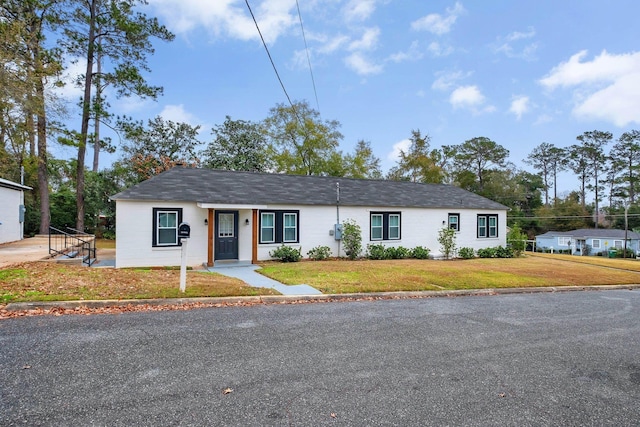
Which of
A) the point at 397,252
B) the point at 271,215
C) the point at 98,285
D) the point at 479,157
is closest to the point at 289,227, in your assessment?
the point at 271,215

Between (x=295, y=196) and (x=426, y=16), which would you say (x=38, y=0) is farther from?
(x=426, y=16)

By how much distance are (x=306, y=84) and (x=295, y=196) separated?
520cm

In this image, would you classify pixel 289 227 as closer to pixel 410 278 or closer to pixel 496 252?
pixel 410 278

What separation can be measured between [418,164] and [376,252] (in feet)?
96.0

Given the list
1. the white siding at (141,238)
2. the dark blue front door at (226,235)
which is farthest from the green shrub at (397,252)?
the white siding at (141,238)

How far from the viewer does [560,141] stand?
53.3 meters

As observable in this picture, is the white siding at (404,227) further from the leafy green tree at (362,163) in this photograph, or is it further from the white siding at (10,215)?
the leafy green tree at (362,163)

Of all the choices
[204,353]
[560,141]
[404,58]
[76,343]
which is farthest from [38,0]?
[560,141]

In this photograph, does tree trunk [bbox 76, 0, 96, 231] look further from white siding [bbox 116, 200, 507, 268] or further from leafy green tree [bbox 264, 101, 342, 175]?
leafy green tree [bbox 264, 101, 342, 175]

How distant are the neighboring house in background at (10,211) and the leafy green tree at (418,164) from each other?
120 ft

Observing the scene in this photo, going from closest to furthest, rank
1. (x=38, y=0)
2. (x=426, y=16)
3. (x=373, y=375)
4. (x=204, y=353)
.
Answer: (x=373, y=375) < (x=204, y=353) < (x=426, y=16) < (x=38, y=0)

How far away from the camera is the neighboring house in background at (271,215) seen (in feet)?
41.4

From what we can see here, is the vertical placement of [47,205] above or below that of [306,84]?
below

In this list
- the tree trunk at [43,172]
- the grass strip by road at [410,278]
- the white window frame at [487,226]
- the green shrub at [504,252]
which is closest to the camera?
the grass strip by road at [410,278]
